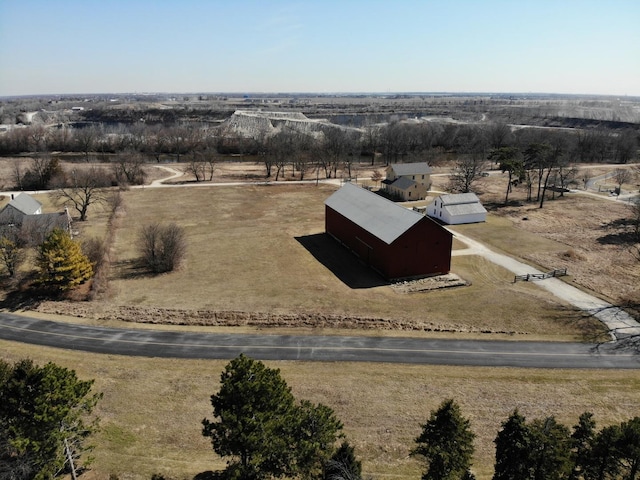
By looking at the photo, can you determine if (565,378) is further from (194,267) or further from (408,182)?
(408,182)

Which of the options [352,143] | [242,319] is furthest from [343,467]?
[352,143]

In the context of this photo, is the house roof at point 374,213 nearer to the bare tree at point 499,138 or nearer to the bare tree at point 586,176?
the bare tree at point 586,176

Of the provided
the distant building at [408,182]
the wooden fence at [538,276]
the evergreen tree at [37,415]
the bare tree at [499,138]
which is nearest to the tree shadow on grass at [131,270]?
the evergreen tree at [37,415]

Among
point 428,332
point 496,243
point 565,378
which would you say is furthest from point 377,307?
point 496,243

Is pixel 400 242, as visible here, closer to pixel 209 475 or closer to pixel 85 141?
pixel 209 475

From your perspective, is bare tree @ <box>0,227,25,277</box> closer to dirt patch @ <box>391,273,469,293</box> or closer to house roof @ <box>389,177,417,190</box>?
dirt patch @ <box>391,273,469,293</box>
